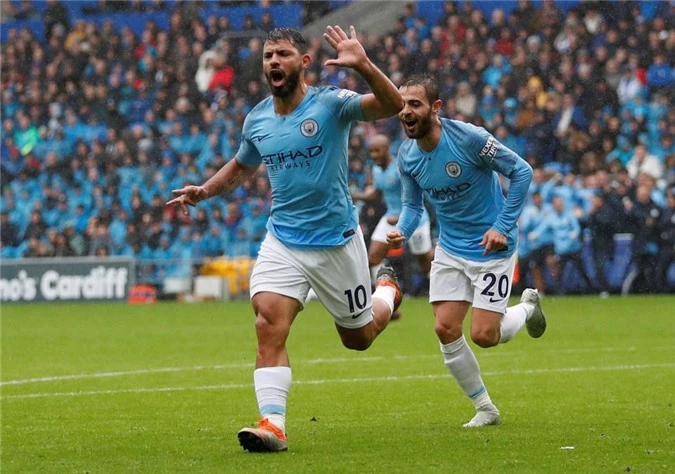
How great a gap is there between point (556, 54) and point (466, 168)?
18551 millimetres

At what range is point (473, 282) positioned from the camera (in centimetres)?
873

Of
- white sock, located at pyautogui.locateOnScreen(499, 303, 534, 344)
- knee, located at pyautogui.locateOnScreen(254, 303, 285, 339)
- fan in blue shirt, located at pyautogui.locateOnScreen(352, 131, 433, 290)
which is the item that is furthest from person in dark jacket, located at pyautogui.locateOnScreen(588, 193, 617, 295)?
knee, located at pyautogui.locateOnScreen(254, 303, 285, 339)

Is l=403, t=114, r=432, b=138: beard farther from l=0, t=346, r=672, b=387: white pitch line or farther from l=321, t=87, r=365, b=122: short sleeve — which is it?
l=0, t=346, r=672, b=387: white pitch line

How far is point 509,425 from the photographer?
8.41 m

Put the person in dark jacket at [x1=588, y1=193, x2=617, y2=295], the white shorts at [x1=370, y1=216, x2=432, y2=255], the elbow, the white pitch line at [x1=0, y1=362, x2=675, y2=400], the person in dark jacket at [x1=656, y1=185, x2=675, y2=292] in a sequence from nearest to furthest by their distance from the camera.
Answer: the elbow → the white pitch line at [x1=0, y1=362, x2=675, y2=400] → the white shorts at [x1=370, y1=216, x2=432, y2=255] → the person in dark jacket at [x1=656, y1=185, x2=675, y2=292] → the person in dark jacket at [x1=588, y1=193, x2=617, y2=295]

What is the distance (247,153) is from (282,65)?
0.86m

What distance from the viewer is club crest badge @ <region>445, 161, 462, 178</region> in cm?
862

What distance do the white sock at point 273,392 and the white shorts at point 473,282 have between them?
5.93 ft

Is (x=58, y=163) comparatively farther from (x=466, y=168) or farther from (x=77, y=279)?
(x=466, y=168)

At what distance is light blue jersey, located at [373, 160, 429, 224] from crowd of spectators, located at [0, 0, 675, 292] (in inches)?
255

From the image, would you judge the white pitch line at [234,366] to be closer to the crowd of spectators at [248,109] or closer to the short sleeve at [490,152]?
the short sleeve at [490,152]

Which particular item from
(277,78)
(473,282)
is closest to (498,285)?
(473,282)

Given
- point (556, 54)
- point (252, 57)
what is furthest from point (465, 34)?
point (252, 57)

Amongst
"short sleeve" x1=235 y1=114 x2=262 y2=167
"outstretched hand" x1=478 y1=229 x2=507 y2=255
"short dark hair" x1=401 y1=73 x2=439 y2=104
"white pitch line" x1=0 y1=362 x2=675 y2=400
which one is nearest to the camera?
"short sleeve" x1=235 y1=114 x2=262 y2=167
